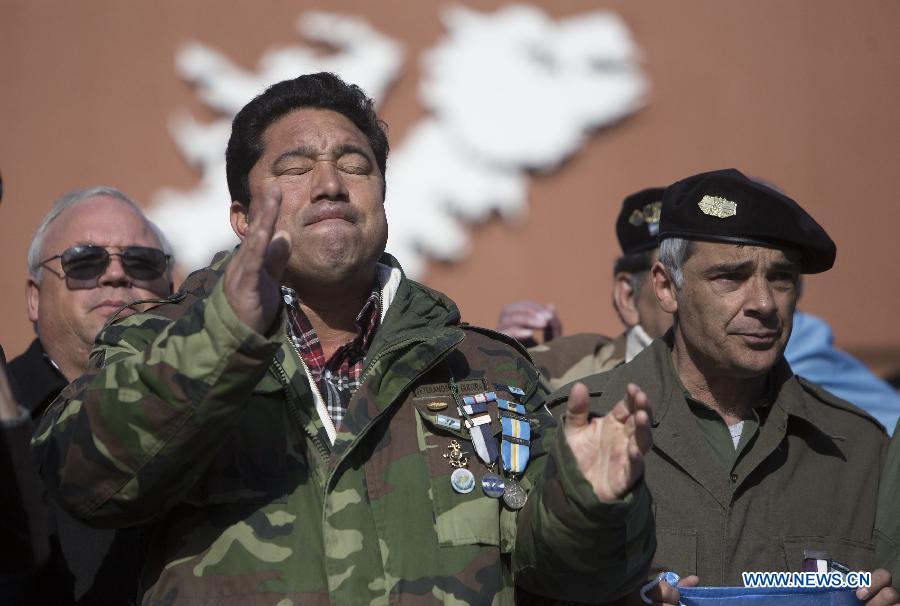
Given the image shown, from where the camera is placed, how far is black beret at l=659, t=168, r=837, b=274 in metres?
3.06

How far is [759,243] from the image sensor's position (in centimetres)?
308

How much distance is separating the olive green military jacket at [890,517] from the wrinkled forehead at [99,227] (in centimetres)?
225

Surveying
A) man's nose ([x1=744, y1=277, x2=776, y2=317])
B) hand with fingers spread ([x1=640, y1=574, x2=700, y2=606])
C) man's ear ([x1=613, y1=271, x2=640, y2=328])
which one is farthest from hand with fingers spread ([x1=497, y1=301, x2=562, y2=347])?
hand with fingers spread ([x1=640, y1=574, x2=700, y2=606])

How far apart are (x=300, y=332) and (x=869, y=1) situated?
12.9 feet

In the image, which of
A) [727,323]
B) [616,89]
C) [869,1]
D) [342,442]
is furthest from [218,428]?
[869,1]

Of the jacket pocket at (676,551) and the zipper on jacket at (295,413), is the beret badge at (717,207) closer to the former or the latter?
the jacket pocket at (676,551)

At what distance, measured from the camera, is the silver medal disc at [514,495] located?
2551 millimetres

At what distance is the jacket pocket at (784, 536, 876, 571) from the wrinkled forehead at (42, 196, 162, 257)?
2098mm

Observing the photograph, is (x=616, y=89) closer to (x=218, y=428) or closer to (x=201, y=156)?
(x=201, y=156)

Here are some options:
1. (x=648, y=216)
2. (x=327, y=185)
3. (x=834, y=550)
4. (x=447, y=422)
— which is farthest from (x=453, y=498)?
(x=648, y=216)

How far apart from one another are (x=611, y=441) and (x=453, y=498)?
0.39 m

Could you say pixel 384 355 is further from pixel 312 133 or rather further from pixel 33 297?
pixel 33 297

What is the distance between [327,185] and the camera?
9.02 feet

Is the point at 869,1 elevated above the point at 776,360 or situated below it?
above
